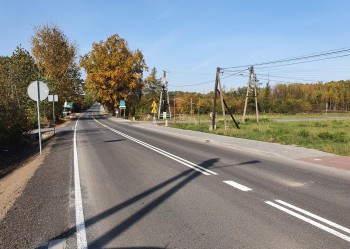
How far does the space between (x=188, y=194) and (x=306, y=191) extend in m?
2.58

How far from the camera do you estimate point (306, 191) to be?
25.5 ft

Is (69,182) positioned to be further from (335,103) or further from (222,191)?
(335,103)

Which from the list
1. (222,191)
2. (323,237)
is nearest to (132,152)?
(222,191)

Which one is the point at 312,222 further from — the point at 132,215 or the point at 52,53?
the point at 52,53

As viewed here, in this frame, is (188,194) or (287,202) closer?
(287,202)

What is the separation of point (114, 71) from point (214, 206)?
2319 inches

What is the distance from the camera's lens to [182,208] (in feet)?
21.2

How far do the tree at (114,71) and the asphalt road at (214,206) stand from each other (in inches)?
2129

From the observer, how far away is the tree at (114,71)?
210ft

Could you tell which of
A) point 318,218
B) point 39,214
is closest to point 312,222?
point 318,218

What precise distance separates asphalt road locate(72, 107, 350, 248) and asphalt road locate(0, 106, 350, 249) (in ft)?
0.05

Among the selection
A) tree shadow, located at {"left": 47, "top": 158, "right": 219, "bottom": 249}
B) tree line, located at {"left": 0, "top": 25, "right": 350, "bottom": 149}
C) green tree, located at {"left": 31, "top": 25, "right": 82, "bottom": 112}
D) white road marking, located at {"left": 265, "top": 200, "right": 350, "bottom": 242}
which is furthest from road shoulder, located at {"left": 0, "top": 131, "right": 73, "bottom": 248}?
green tree, located at {"left": 31, "top": 25, "right": 82, "bottom": 112}

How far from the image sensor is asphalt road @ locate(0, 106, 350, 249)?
195 inches

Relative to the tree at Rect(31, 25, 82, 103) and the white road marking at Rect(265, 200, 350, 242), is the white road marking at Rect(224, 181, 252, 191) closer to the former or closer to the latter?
the white road marking at Rect(265, 200, 350, 242)
